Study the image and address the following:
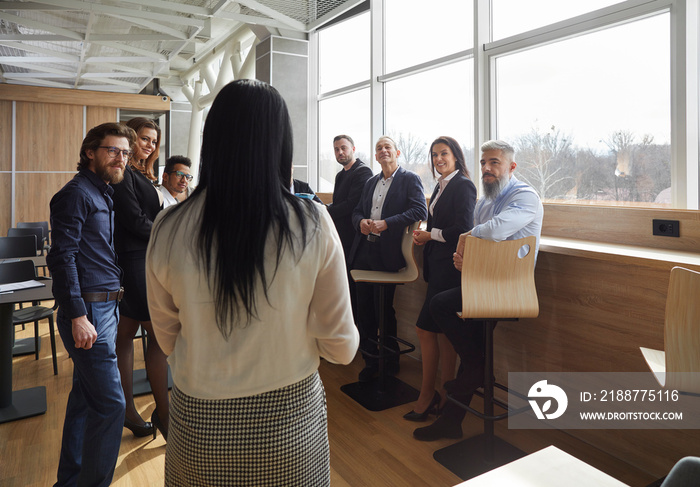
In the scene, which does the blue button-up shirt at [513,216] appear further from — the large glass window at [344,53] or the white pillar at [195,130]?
the white pillar at [195,130]

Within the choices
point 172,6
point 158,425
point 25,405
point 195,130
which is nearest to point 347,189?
point 158,425

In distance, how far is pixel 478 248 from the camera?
2.35 m

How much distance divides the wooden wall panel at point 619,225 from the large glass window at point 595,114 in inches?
10.3

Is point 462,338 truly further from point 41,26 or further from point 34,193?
point 34,193

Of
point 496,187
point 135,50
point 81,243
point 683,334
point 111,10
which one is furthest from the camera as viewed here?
point 135,50

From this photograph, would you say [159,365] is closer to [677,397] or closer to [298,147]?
[677,397]

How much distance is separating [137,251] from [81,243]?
0.56 metres

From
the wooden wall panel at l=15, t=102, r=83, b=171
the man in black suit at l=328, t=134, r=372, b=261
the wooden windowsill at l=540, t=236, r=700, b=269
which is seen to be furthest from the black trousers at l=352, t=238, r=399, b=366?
the wooden wall panel at l=15, t=102, r=83, b=171

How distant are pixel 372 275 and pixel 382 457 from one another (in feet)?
3.81

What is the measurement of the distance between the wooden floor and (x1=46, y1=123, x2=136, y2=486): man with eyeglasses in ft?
1.60

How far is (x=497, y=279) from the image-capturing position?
2373 millimetres

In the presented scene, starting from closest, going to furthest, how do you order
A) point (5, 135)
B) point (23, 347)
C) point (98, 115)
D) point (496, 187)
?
point (496, 187)
point (23, 347)
point (5, 135)
point (98, 115)

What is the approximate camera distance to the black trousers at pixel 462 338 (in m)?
2.59

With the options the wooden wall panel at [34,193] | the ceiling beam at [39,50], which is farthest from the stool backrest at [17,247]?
the wooden wall panel at [34,193]
